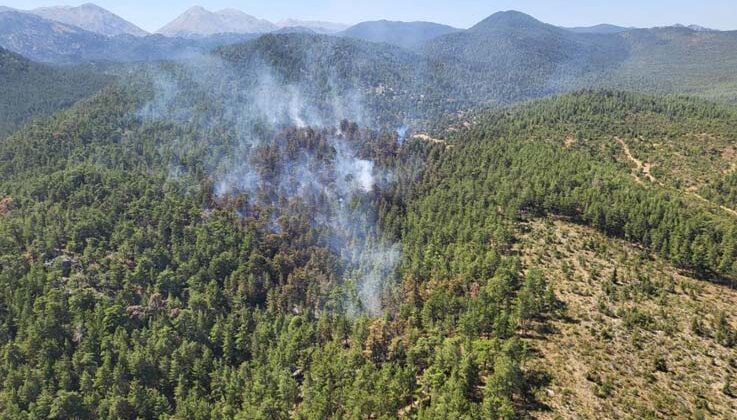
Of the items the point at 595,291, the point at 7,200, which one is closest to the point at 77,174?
the point at 7,200

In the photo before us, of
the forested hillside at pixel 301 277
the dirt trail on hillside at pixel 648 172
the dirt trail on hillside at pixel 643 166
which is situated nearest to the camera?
the forested hillside at pixel 301 277


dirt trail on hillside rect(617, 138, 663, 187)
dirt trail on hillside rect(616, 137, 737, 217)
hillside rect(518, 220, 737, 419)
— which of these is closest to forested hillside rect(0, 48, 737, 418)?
hillside rect(518, 220, 737, 419)

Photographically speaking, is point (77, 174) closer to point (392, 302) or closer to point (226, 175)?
point (226, 175)

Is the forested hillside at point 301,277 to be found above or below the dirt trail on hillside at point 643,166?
below

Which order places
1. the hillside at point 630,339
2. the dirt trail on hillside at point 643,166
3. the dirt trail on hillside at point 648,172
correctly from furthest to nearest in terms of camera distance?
the dirt trail on hillside at point 643,166 < the dirt trail on hillside at point 648,172 < the hillside at point 630,339

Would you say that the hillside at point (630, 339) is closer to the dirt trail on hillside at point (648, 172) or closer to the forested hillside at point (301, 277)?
the forested hillside at point (301, 277)

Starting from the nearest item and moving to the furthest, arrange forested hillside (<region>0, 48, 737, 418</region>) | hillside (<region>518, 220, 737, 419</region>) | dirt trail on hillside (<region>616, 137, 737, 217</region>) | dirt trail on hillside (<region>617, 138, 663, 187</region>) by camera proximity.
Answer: hillside (<region>518, 220, 737, 419</region>), forested hillside (<region>0, 48, 737, 418</region>), dirt trail on hillside (<region>616, 137, 737, 217</region>), dirt trail on hillside (<region>617, 138, 663, 187</region>)

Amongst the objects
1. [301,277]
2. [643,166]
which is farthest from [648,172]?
[301,277]

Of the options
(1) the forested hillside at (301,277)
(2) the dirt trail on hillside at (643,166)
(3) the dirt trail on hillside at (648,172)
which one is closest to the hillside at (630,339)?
(1) the forested hillside at (301,277)

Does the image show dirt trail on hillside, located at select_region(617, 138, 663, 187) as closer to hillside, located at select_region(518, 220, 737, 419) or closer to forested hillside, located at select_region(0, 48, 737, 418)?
forested hillside, located at select_region(0, 48, 737, 418)

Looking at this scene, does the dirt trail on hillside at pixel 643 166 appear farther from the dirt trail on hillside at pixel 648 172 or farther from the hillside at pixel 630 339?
the hillside at pixel 630 339

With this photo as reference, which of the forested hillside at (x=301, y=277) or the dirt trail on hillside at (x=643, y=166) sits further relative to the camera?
the dirt trail on hillside at (x=643, y=166)
